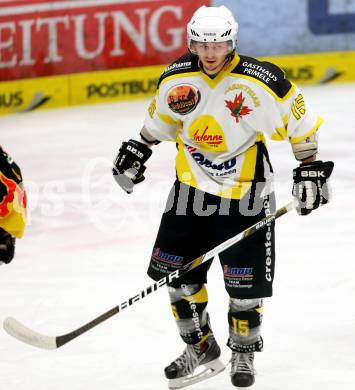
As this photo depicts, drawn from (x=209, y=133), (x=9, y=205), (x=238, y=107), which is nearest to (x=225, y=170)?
(x=209, y=133)

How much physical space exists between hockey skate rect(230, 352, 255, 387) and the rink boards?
590 centimetres

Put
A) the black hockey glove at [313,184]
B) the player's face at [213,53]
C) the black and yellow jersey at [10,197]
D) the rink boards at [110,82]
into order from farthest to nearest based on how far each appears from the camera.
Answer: the rink boards at [110,82] < the black hockey glove at [313,184] < the player's face at [213,53] < the black and yellow jersey at [10,197]

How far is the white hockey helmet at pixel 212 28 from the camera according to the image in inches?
191

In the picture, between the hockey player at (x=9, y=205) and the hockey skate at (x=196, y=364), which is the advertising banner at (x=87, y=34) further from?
the hockey player at (x=9, y=205)

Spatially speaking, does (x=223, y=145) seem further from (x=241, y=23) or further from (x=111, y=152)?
(x=241, y=23)

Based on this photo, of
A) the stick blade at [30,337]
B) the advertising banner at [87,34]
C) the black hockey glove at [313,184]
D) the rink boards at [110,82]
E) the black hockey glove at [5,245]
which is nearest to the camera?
the black hockey glove at [5,245]

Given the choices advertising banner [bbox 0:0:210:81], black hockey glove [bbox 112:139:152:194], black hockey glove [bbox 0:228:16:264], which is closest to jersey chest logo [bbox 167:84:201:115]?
black hockey glove [bbox 112:139:152:194]

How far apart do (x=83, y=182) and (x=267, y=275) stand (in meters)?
3.77

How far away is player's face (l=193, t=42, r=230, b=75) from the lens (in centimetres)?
485

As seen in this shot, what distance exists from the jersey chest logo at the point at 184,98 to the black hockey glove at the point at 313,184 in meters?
0.52

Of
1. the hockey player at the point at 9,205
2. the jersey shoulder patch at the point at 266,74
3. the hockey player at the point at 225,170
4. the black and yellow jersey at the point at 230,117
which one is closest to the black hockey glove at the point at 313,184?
the hockey player at the point at 225,170

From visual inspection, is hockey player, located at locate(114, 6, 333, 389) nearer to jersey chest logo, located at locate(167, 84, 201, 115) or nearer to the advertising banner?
jersey chest logo, located at locate(167, 84, 201, 115)

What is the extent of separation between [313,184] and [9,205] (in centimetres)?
125

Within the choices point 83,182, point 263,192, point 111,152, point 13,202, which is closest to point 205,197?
point 263,192
